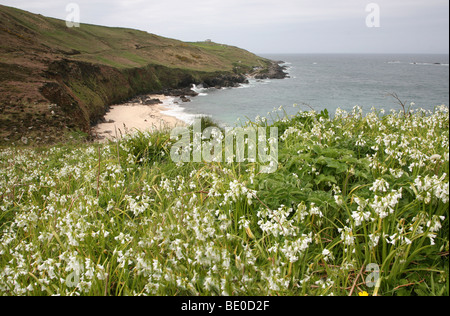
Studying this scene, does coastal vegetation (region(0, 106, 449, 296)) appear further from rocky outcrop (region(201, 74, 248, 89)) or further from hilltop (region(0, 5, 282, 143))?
rocky outcrop (region(201, 74, 248, 89))

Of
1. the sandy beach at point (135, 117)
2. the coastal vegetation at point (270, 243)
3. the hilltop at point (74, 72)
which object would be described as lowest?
the coastal vegetation at point (270, 243)

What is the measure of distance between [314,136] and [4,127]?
13567 mm

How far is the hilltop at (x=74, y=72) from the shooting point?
1503 centimetres

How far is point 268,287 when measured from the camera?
245 centimetres

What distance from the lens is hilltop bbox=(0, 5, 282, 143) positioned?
49.3ft

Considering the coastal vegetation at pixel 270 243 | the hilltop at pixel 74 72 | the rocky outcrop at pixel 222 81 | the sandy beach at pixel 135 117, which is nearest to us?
the coastal vegetation at pixel 270 243

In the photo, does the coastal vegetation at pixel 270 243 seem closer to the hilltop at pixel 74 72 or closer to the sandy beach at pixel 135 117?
the hilltop at pixel 74 72

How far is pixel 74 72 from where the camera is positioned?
27.5 metres

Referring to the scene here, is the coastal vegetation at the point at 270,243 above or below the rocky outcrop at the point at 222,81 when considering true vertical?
below

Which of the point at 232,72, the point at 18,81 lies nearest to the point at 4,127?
the point at 18,81

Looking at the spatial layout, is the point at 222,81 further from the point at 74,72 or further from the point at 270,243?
the point at 270,243

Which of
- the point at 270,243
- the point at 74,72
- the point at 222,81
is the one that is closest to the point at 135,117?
the point at 74,72

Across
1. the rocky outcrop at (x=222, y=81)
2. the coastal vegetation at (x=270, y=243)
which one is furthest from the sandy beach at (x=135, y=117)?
the coastal vegetation at (x=270, y=243)
